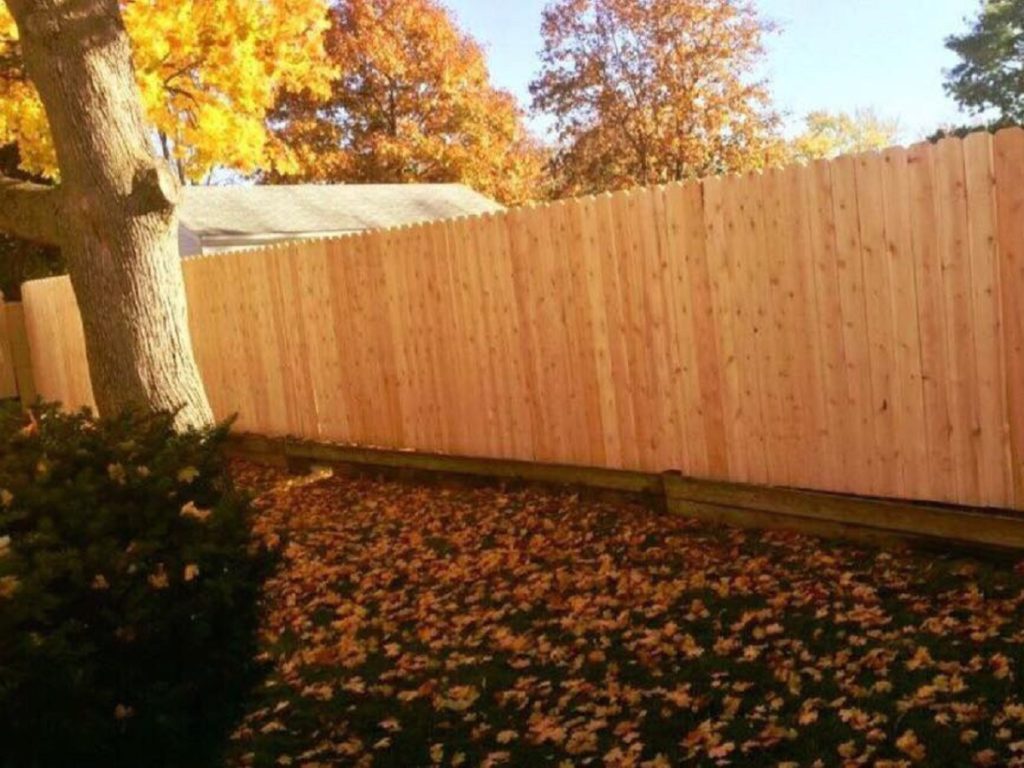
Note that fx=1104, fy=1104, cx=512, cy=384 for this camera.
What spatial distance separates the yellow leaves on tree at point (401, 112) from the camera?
38.7m

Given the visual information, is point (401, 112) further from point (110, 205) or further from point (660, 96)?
point (110, 205)

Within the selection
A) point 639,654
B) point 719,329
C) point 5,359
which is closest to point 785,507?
point 719,329

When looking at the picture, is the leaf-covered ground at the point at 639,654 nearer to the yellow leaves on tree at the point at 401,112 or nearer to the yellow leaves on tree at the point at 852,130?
the yellow leaves on tree at the point at 401,112

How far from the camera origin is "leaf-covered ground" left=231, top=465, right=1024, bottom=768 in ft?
13.4

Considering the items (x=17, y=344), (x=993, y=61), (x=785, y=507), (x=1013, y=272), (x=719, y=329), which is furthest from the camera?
(x=993, y=61)

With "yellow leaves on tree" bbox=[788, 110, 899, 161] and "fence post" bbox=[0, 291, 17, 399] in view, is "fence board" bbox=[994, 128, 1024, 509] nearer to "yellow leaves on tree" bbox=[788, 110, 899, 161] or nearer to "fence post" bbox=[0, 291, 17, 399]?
"fence post" bbox=[0, 291, 17, 399]

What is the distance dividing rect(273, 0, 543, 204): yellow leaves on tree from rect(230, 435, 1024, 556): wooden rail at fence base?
30554mm

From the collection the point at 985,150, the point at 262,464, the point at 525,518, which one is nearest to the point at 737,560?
the point at 525,518

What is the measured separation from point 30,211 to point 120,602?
217 inches

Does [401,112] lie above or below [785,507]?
above

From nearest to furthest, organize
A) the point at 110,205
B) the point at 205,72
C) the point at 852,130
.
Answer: the point at 110,205 → the point at 205,72 → the point at 852,130

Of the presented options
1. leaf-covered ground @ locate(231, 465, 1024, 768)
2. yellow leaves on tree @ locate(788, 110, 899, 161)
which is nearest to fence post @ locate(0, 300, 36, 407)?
leaf-covered ground @ locate(231, 465, 1024, 768)

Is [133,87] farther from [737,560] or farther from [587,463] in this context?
[737,560]

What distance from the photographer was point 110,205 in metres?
7.32
